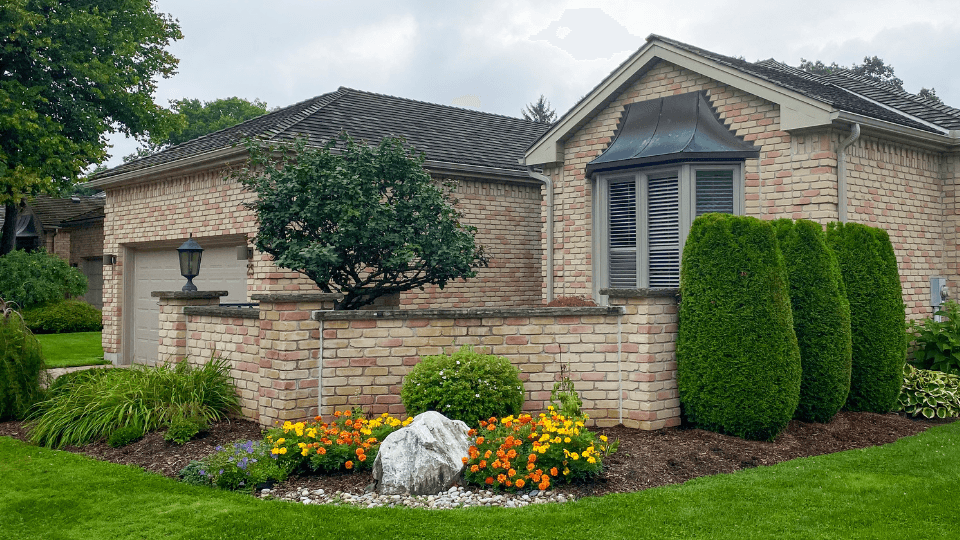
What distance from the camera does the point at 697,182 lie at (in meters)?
10.8

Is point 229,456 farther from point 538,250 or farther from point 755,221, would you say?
point 538,250

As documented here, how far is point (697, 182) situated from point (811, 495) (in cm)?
586

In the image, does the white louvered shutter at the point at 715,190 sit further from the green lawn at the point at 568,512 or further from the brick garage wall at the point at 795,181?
the green lawn at the point at 568,512

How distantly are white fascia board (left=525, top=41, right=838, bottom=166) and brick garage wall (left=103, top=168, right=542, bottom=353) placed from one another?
5.52 ft

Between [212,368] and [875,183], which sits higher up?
[875,183]

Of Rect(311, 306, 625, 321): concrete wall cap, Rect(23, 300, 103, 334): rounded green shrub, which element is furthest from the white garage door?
Rect(23, 300, 103, 334): rounded green shrub

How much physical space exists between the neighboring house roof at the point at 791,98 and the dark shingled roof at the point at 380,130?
6.84 ft

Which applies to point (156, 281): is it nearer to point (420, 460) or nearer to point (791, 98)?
point (420, 460)

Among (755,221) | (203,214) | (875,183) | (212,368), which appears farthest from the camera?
(203,214)

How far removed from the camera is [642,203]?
11273 millimetres

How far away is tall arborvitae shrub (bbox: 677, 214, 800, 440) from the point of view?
738 centimetres

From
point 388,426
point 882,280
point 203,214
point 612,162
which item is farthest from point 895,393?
point 203,214

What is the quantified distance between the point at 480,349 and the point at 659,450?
2.02 meters

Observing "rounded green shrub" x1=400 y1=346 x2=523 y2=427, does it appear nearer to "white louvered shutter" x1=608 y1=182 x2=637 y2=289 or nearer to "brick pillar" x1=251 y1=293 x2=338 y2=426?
"brick pillar" x1=251 y1=293 x2=338 y2=426
